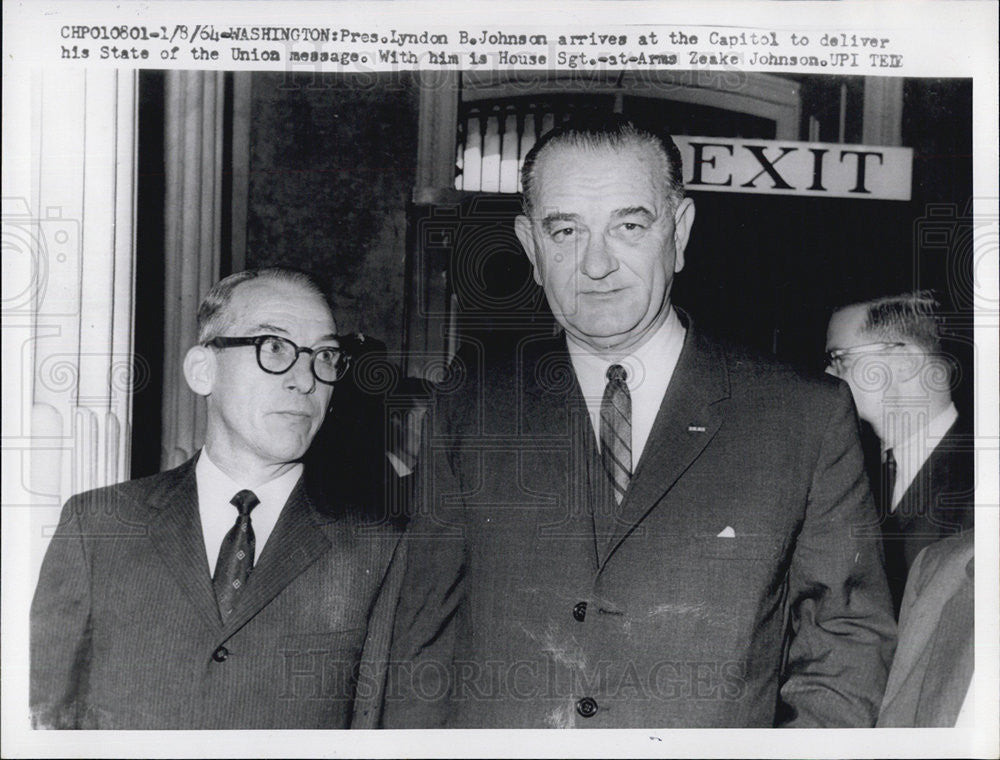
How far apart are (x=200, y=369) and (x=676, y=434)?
0.88m

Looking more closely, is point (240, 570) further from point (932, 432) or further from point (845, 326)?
point (932, 432)

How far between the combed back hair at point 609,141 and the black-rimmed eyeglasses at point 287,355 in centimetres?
44

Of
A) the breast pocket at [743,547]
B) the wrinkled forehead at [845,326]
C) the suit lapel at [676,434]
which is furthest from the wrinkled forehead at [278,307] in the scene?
the wrinkled forehead at [845,326]

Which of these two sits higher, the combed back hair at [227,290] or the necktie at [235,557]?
the combed back hair at [227,290]

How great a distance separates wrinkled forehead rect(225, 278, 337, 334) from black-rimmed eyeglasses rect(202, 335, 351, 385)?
3 cm

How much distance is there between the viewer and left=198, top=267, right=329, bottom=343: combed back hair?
1.70 m

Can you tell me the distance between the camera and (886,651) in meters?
1.66

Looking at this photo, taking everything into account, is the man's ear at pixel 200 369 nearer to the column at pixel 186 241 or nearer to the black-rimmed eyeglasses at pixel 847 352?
the column at pixel 186 241

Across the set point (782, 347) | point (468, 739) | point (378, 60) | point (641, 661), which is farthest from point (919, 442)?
point (378, 60)

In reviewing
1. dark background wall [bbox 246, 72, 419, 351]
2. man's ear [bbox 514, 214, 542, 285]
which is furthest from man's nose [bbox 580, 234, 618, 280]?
dark background wall [bbox 246, 72, 419, 351]

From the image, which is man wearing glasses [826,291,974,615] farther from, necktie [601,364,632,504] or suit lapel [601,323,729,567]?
necktie [601,364,632,504]

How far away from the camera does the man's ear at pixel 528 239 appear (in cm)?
171

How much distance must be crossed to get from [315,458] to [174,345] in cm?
34

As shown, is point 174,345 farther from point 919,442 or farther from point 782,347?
point 919,442
